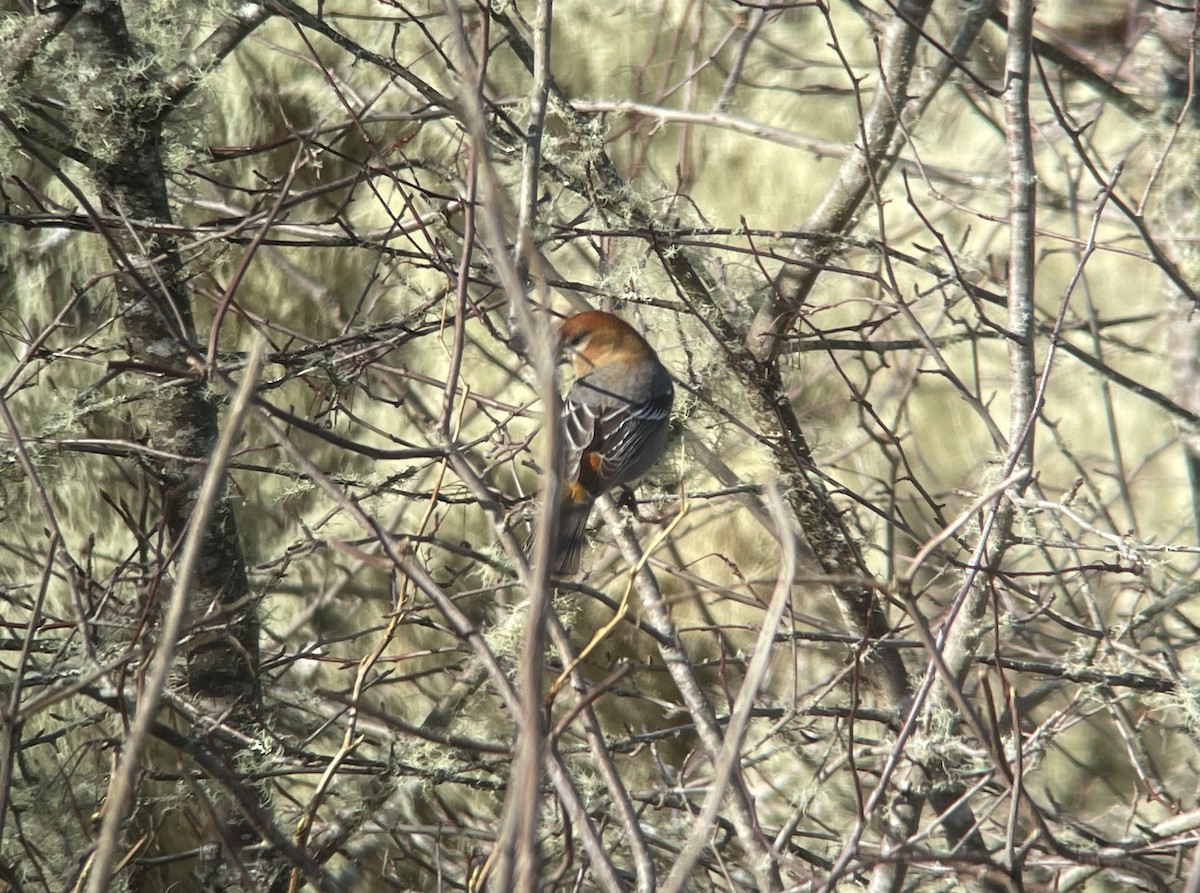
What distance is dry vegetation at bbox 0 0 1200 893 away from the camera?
287cm

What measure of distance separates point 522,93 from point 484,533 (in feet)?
6.65

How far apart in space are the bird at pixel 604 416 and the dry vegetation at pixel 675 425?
0.36 ft

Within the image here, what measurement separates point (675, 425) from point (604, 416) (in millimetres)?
511

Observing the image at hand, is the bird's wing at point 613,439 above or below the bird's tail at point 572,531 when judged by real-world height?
above

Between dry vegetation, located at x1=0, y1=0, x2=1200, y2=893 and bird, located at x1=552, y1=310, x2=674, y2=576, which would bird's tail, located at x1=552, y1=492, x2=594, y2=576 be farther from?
dry vegetation, located at x1=0, y1=0, x2=1200, y2=893

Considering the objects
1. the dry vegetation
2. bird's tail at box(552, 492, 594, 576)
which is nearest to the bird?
bird's tail at box(552, 492, 594, 576)

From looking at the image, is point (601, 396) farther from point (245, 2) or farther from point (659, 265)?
point (245, 2)

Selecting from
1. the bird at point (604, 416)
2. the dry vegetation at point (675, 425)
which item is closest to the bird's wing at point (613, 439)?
the bird at point (604, 416)

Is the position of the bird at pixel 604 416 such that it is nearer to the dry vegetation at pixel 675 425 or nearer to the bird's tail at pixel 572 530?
the bird's tail at pixel 572 530

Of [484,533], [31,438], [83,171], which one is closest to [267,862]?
[31,438]

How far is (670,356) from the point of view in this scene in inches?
193

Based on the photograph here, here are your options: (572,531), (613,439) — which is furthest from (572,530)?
(613,439)

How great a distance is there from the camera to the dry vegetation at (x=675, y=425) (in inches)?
113

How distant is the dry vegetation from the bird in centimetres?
11
